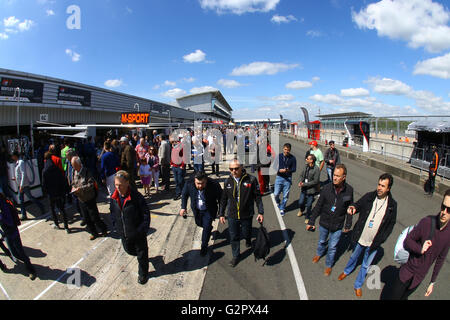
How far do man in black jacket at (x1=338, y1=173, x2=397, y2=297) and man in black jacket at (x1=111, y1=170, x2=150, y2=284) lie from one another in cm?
294

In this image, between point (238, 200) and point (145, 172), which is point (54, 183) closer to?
point (145, 172)

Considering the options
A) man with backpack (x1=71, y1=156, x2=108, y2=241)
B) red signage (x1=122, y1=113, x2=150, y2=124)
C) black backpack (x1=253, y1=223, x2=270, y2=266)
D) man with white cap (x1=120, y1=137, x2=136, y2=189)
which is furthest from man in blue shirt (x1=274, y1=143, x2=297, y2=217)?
red signage (x1=122, y1=113, x2=150, y2=124)

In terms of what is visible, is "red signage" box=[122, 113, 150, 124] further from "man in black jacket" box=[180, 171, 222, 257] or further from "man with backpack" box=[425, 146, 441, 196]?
"man with backpack" box=[425, 146, 441, 196]

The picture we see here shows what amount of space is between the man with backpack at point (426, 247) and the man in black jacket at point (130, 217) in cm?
323

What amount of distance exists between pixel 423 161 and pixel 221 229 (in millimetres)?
10854

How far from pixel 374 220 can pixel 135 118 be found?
11.1m

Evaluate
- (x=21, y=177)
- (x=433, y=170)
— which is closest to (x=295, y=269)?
(x=21, y=177)

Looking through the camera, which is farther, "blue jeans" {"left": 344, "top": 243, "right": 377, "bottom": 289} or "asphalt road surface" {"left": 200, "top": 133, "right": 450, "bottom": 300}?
"asphalt road surface" {"left": 200, "top": 133, "right": 450, "bottom": 300}

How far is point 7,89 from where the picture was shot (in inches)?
358

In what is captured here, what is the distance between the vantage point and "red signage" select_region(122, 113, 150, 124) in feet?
36.4

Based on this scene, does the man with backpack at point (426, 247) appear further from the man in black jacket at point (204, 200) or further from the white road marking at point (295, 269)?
the man in black jacket at point (204, 200)

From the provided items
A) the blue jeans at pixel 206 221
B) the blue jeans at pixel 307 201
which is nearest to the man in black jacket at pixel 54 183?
the blue jeans at pixel 206 221
